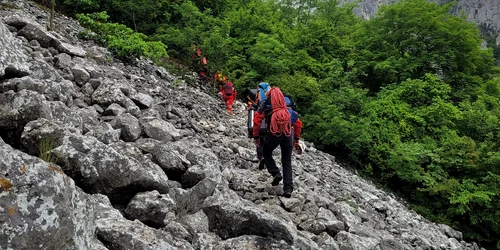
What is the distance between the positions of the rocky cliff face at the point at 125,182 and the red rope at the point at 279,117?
4.11 feet

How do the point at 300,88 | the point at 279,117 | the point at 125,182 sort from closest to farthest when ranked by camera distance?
the point at 125,182 < the point at 279,117 < the point at 300,88

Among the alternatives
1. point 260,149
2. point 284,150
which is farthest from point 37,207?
point 260,149

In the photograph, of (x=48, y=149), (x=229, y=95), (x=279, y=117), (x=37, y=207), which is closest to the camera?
(x=37, y=207)

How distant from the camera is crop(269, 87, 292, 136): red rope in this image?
6.67m

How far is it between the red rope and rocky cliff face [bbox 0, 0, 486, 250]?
1.25m

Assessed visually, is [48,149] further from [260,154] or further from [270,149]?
[260,154]

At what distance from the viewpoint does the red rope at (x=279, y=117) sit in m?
6.67

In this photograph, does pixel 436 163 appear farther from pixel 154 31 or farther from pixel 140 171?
pixel 154 31

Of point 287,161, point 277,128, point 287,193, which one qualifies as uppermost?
point 277,128

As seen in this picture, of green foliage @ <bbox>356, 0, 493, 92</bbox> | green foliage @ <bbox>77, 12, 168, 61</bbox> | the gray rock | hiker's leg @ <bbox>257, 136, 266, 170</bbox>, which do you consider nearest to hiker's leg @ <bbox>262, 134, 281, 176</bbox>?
hiker's leg @ <bbox>257, 136, 266, 170</bbox>

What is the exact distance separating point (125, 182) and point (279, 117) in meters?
3.15

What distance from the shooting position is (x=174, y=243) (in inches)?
151

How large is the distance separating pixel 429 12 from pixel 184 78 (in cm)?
1657

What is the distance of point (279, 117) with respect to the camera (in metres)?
6.66
